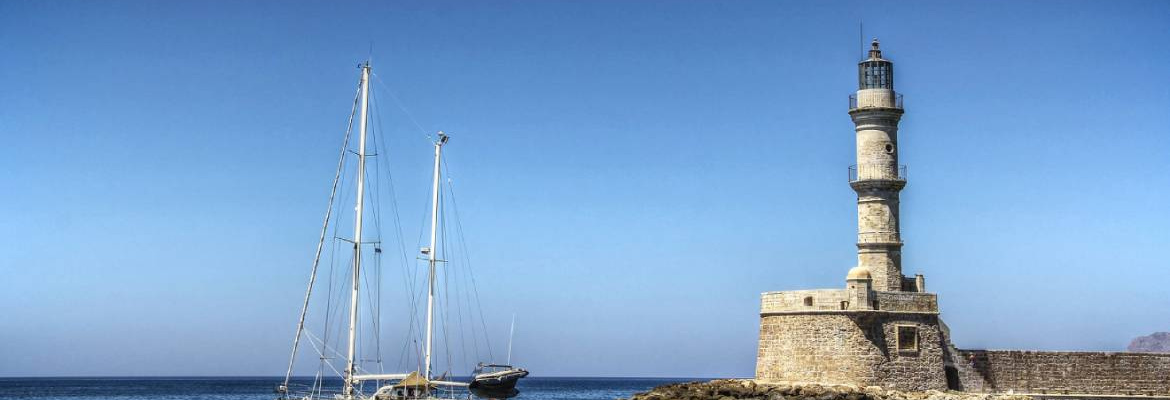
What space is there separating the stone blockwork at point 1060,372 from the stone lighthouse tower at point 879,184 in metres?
3.05

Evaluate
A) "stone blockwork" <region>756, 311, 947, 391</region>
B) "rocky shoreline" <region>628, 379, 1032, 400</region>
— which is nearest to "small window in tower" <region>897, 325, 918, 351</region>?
"stone blockwork" <region>756, 311, 947, 391</region>

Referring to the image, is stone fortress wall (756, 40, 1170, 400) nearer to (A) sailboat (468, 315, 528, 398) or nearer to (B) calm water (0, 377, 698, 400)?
(A) sailboat (468, 315, 528, 398)

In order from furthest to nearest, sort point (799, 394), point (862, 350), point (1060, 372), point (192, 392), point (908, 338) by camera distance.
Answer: point (192, 392)
point (1060, 372)
point (908, 338)
point (862, 350)
point (799, 394)

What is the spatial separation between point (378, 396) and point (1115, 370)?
19.3 meters

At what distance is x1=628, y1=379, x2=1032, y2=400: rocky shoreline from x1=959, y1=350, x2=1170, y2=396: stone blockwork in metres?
0.93

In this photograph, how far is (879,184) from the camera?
36.9 m

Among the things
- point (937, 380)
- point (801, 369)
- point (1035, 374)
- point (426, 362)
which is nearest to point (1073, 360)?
point (1035, 374)

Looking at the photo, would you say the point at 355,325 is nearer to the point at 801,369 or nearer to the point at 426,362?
the point at 426,362

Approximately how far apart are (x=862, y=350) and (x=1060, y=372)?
228 inches

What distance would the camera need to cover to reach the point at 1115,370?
3638 centimetres

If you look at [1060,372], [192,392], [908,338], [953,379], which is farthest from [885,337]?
[192,392]

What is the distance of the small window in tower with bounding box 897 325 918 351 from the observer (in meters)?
34.8

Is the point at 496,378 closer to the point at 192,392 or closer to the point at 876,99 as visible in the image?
the point at 876,99

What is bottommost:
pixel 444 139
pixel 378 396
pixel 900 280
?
pixel 378 396
